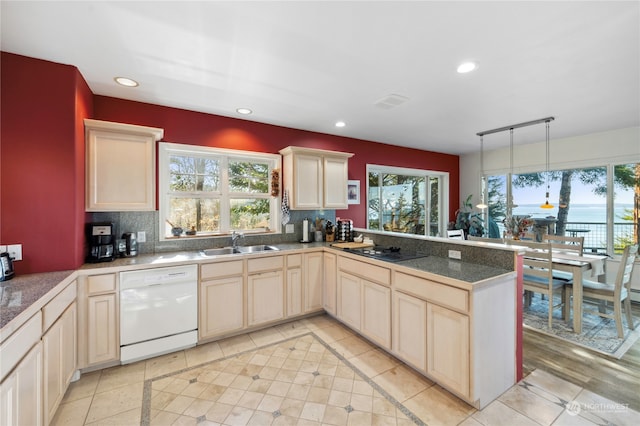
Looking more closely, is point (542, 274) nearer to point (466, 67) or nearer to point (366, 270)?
point (366, 270)

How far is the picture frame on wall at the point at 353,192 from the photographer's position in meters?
4.55

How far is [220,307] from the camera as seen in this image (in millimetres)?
2777

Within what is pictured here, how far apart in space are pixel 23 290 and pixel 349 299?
8.40 feet

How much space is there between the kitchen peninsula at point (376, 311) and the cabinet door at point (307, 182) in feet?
2.59

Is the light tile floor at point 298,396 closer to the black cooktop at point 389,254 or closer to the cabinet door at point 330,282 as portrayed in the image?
the cabinet door at point 330,282

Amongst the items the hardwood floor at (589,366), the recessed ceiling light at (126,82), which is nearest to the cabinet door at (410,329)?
the hardwood floor at (589,366)

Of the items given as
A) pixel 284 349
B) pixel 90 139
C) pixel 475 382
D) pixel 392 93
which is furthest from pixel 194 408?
pixel 392 93

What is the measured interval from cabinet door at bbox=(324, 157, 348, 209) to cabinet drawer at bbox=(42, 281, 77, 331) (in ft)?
8.95

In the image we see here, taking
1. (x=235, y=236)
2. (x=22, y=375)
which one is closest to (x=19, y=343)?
(x=22, y=375)

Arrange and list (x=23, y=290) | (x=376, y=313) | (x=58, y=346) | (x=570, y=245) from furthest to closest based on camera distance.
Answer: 1. (x=570, y=245)
2. (x=376, y=313)
3. (x=58, y=346)
4. (x=23, y=290)

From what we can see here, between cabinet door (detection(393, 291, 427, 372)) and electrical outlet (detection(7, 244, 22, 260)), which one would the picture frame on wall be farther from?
electrical outlet (detection(7, 244, 22, 260))

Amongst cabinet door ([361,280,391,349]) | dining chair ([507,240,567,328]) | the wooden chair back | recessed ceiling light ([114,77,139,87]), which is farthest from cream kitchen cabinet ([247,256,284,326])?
the wooden chair back

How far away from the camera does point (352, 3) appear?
5.03 ft

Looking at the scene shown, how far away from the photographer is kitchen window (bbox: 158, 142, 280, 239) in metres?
3.17
